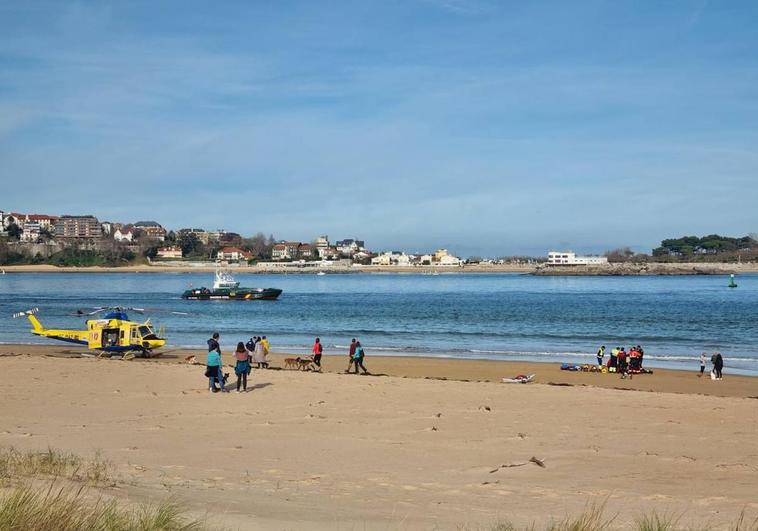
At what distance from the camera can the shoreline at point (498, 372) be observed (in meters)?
23.0

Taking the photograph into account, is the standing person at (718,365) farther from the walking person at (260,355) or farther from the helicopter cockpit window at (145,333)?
the helicopter cockpit window at (145,333)

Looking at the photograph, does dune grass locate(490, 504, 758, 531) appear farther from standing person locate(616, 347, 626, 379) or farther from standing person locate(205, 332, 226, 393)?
standing person locate(616, 347, 626, 379)

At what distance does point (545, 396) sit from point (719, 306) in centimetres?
5727

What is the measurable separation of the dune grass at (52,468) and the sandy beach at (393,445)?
296mm

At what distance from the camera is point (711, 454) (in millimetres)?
11758

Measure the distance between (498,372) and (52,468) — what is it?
19821 millimetres

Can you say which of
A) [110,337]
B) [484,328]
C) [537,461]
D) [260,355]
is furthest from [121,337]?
[484,328]

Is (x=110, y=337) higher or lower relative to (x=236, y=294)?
higher

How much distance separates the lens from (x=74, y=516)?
6.10 m

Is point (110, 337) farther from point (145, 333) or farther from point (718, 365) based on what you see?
point (718, 365)

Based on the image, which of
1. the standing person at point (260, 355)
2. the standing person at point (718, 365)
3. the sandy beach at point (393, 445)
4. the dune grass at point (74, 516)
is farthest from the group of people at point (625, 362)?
the dune grass at point (74, 516)

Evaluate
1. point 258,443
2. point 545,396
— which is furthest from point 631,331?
point 258,443

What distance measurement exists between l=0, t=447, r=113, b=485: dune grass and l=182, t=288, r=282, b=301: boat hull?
238ft

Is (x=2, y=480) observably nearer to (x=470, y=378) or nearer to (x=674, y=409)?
(x=674, y=409)
